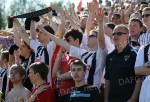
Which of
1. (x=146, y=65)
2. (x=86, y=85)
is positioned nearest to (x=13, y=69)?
(x=86, y=85)

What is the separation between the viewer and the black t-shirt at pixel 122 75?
19.8 ft

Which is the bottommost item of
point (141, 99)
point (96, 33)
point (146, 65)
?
point (141, 99)

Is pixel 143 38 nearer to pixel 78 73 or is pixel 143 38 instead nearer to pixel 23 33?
pixel 78 73

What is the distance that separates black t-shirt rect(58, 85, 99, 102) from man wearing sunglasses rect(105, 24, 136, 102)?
19 cm

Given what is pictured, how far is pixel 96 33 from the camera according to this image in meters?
6.96

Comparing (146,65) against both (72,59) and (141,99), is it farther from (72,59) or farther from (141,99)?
(72,59)

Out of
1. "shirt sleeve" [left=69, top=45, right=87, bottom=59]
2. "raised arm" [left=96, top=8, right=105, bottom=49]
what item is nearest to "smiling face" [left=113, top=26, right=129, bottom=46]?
"raised arm" [left=96, top=8, right=105, bottom=49]

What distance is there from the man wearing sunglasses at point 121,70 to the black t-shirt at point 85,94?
19 centimetres

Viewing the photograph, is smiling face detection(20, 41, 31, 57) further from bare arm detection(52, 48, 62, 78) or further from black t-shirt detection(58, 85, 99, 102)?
black t-shirt detection(58, 85, 99, 102)

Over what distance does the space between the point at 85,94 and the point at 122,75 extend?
52cm

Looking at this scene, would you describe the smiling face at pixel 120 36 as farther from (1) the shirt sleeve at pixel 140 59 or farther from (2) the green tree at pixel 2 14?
(2) the green tree at pixel 2 14

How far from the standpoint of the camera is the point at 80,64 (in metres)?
6.23

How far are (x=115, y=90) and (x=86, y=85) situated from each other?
0.38 m

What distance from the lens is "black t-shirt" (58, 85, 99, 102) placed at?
20.1 feet
